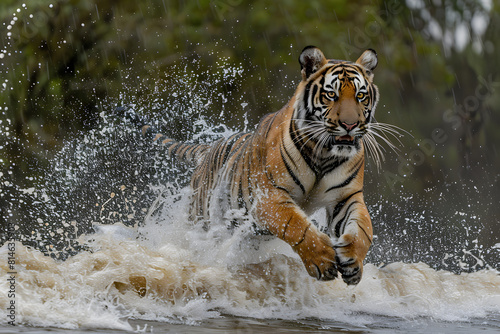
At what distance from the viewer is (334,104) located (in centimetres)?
331

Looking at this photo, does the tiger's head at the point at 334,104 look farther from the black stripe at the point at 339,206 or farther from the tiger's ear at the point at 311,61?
the black stripe at the point at 339,206

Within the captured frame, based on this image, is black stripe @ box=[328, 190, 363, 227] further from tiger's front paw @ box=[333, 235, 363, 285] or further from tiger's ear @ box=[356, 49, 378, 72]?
tiger's ear @ box=[356, 49, 378, 72]

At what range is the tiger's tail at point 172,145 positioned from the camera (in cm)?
529

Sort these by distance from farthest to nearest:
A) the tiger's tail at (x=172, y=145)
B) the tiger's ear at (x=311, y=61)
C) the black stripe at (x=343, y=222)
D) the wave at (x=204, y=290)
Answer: the tiger's tail at (x=172, y=145), the tiger's ear at (x=311, y=61), the black stripe at (x=343, y=222), the wave at (x=204, y=290)

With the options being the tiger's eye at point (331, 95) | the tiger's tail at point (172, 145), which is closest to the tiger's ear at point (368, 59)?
the tiger's eye at point (331, 95)

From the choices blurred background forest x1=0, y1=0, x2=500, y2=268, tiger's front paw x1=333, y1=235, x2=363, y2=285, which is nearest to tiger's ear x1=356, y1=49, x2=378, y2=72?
tiger's front paw x1=333, y1=235, x2=363, y2=285

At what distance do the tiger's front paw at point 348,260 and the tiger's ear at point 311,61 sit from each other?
1.00 metres

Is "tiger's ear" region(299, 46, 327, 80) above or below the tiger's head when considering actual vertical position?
above

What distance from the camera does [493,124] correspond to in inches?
372

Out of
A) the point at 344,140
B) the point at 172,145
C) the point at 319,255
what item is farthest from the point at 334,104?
the point at 172,145

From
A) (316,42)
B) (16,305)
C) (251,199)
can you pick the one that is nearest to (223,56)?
(316,42)

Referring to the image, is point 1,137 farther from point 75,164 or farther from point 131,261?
point 131,261

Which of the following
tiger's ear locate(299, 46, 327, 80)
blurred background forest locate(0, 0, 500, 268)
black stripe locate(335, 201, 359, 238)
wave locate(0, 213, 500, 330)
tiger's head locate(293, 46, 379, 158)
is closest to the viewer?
wave locate(0, 213, 500, 330)

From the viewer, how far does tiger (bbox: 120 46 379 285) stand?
3.05 meters
